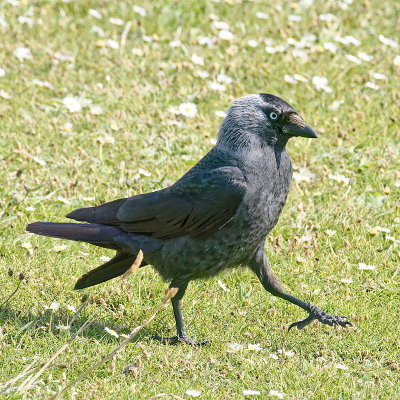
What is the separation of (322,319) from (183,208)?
991mm

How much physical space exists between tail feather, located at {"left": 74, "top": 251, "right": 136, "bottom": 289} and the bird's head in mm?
898

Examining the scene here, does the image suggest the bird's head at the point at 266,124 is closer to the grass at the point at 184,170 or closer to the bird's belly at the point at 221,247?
the bird's belly at the point at 221,247

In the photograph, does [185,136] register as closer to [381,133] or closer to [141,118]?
[141,118]

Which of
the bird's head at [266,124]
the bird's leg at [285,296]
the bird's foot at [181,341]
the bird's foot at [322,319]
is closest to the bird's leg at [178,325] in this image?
the bird's foot at [181,341]

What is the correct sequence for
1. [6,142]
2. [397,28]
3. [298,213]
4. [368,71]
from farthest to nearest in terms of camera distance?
[397,28] → [368,71] → [6,142] → [298,213]

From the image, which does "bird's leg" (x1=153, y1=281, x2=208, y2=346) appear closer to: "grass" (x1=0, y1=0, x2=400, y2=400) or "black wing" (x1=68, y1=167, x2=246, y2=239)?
"grass" (x1=0, y1=0, x2=400, y2=400)

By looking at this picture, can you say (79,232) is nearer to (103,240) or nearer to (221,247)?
(103,240)

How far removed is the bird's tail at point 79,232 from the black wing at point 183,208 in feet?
0.22

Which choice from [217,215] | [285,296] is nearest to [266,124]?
[217,215]

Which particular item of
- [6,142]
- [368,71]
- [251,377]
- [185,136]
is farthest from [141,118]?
[251,377]

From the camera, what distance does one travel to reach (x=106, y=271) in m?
4.73

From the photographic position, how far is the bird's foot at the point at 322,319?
4.62m

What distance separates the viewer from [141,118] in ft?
23.2

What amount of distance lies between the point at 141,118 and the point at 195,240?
2732 mm
